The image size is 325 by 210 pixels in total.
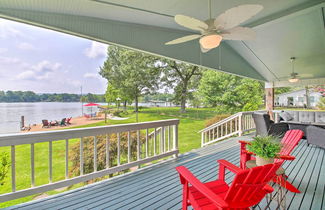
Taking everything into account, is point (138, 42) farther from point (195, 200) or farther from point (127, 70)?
point (127, 70)

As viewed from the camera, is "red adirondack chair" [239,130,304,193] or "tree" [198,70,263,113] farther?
"tree" [198,70,263,113]

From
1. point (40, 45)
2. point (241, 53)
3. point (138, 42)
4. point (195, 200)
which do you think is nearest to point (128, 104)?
point (40, 45)

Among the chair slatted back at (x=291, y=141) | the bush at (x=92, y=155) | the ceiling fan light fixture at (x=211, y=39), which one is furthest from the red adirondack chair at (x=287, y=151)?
the bush at (x=92, y=155)

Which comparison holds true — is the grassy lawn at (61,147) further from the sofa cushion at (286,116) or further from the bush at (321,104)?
the bush at (321,104)

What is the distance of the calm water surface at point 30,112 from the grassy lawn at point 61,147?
3.89ft

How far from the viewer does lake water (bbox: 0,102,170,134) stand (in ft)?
14.8

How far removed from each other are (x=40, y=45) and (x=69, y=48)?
45.9 inches

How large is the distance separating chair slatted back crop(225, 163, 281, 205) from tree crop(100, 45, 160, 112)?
11203mm

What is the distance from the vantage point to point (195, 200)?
5.04 feet

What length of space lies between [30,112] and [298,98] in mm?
17532

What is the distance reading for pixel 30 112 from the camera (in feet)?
16.4

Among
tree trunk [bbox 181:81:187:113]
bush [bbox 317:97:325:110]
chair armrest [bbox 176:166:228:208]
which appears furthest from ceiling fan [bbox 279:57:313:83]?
tree trunk [bbox 181:81:187:113]

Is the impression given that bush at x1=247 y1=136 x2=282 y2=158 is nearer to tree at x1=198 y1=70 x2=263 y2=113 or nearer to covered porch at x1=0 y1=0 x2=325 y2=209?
covered porch at x1=0 y1=0 x2=325 y2=209

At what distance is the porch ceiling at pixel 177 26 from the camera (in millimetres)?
2359
